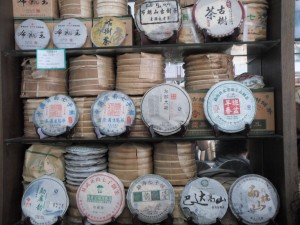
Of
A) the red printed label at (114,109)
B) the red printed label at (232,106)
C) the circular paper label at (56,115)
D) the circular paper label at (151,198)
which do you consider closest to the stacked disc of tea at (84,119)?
the circular paper label at (56,115)

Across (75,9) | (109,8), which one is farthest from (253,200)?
(75,9)

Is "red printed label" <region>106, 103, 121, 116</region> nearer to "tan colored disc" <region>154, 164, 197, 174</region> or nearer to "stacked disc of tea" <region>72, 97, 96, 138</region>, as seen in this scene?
"stacked disc of tea" <region>72, 97, 96, 138</region>

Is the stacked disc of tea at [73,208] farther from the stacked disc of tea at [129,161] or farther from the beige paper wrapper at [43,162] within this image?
the stacked disc of tea at [129,161]

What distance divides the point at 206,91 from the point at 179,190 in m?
0.70

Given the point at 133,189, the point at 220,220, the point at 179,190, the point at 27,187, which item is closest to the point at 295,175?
the point at 220,220

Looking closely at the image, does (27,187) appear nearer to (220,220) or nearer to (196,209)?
(196,209)

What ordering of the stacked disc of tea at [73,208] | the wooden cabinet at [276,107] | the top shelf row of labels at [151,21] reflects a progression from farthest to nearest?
the stacked disc of tea at [73,208]
the top shelf row of labels at [151,21]
the wooden cabinet at [276,107]

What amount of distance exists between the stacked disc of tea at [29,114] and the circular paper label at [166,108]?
0.80 metres

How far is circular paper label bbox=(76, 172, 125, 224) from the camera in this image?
190 cm

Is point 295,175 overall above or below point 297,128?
below

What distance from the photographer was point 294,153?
1777 mm

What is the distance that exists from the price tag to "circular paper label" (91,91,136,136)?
367 millimetres

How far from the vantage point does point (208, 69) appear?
1920 millimetres

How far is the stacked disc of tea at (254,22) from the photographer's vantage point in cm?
192
